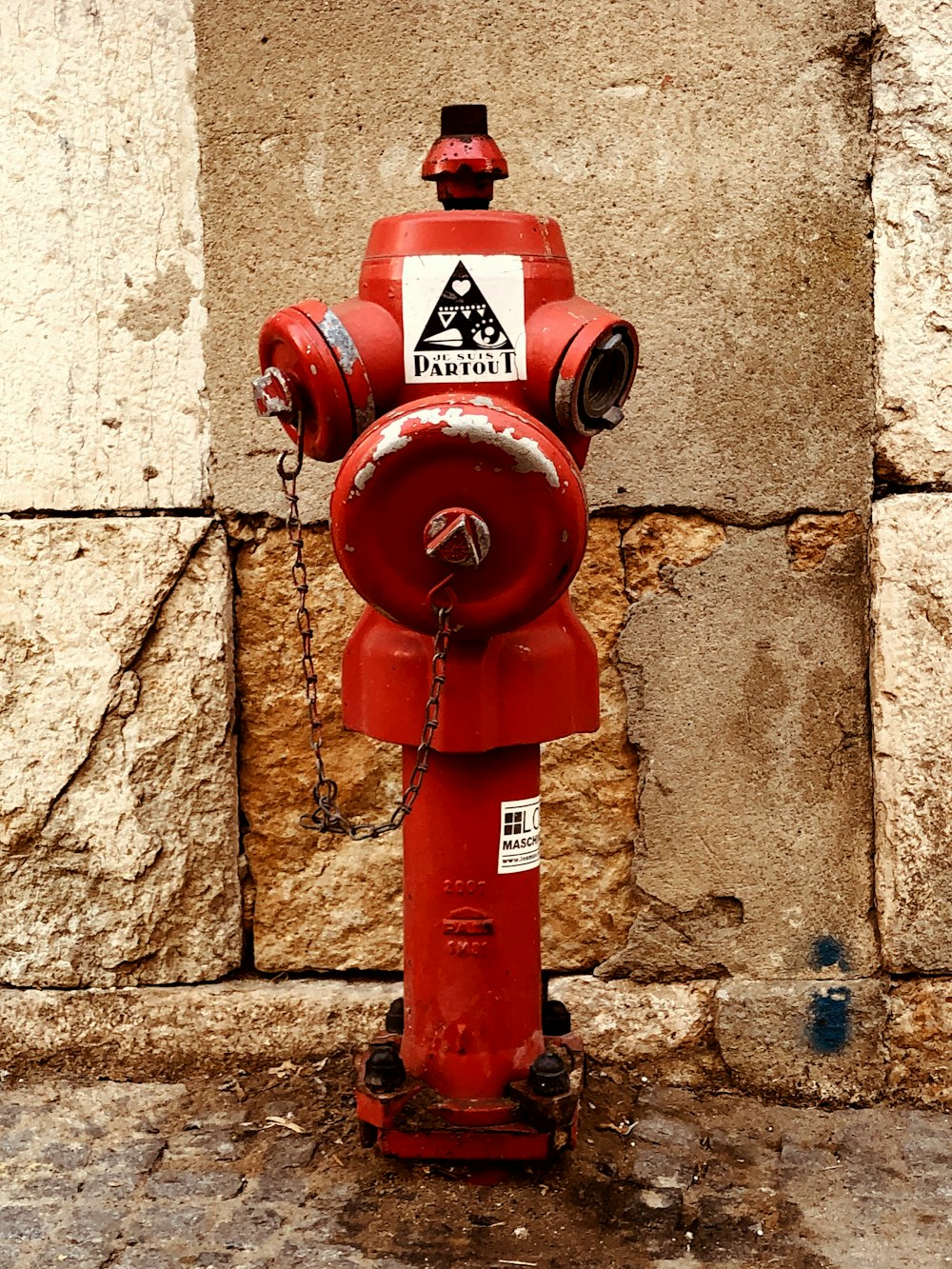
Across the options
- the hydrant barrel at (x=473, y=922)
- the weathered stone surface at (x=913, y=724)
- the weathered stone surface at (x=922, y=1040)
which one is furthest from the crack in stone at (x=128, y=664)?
the weathered stone surface at (x=922, y=1040)

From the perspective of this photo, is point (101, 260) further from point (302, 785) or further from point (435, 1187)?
point (435, 1187)

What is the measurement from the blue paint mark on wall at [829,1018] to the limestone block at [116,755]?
3.83 feet

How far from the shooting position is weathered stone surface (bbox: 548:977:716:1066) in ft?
10.3

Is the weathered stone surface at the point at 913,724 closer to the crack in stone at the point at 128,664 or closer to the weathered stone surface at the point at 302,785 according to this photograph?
the weathered stone surface at the point at 302,785

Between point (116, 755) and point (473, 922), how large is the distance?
0.88 m

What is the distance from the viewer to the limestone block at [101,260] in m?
2.99

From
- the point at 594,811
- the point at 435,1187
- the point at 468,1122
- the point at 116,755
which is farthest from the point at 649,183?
the point at 435,1187

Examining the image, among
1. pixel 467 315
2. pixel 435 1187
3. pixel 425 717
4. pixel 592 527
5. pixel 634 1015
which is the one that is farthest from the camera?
pixel 634 1015

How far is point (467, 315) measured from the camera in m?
2.46

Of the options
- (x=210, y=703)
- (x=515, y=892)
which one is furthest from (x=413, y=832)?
(x=210, y=703)

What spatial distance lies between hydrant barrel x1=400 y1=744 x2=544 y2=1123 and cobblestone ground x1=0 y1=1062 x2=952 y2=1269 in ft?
0.72

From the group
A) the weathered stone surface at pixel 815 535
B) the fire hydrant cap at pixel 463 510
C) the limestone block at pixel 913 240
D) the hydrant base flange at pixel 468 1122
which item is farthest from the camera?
the weathered stone surface at pixel 815 535

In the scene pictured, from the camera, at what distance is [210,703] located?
10.2ft

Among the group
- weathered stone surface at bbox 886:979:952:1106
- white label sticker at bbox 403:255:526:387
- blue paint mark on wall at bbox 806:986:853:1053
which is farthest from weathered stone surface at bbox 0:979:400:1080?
white label sticker at bbox 403:255:526:387
